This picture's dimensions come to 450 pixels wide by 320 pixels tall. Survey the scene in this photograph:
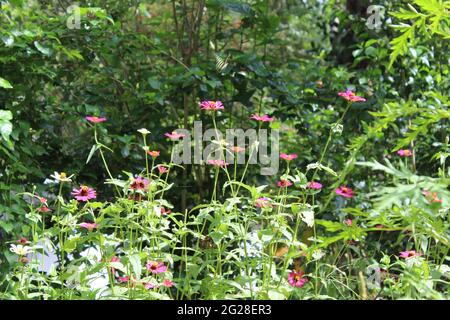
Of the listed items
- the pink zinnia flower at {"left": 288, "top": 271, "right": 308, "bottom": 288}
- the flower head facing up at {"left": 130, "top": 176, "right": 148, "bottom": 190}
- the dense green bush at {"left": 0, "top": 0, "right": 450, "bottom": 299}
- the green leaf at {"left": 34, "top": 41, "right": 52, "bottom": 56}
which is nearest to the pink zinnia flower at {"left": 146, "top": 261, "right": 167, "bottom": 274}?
the flower head facing up at {"left": 130, "top": 176, "right": 148, "bottom": 190}

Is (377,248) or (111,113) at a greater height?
(111,113)

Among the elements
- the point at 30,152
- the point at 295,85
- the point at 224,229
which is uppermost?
the point at 295,85

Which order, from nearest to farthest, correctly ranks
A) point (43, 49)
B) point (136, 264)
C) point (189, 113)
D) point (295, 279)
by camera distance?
1. point (136, 264)
2. point (295, 279)
3. point (43, 49)
4. point (189, 113)

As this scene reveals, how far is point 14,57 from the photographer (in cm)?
295

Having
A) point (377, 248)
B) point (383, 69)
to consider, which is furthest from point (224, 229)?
point (383, 69)

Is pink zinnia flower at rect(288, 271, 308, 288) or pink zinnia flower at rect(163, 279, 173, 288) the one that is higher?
pink zinnia flower at rect(163, 279, 173, 288)

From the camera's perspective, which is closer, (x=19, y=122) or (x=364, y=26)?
(x=19, y=122)

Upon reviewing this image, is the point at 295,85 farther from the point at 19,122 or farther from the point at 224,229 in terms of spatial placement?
the point at 224,229

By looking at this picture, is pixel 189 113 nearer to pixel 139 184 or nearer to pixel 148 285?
pixel 139 184

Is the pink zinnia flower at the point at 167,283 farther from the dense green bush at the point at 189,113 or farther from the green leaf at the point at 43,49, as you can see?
the green leaf at the point at 43,49

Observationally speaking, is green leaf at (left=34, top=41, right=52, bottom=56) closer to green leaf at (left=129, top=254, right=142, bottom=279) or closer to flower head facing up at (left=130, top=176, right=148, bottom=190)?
flower head facing up at (left=130, top=176, right=148, bottom=190)

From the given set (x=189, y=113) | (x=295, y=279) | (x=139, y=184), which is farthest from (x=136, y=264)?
(x=189, y=113)
